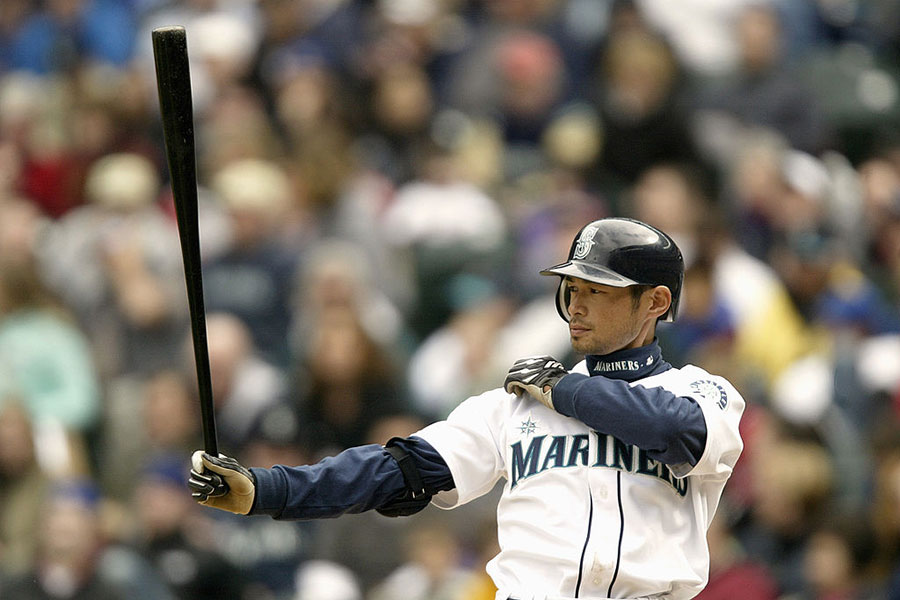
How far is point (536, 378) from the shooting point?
4492mm

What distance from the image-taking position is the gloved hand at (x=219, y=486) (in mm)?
4199

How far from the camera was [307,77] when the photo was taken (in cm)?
1109

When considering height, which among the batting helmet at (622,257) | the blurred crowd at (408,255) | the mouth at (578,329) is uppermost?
the batting helmet at (622,257)

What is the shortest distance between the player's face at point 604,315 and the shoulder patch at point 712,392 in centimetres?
25

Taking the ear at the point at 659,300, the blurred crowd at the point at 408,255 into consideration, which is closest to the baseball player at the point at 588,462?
the ear at the point at 659,300

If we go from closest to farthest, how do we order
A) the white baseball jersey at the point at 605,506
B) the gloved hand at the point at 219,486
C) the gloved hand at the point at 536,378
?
1. the gloved hand at the point at 219,486
2. the white baseball jersey at the point at 605,506
3. the gloved hand at the point at 536,378

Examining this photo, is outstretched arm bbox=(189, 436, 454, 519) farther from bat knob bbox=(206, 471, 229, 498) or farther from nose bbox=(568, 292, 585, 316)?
nose bbox=(568, 292, 585, 316)

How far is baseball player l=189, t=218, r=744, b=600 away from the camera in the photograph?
4.28 meters

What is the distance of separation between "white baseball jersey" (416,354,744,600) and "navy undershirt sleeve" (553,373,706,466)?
5 centimetres

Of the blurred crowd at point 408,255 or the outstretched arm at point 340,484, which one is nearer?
the outstretched arm at point 340,484

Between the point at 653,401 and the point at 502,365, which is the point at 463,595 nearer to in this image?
the point at 502,365

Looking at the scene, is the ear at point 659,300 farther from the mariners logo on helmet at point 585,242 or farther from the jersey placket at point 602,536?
the jersey placket at point 602,536

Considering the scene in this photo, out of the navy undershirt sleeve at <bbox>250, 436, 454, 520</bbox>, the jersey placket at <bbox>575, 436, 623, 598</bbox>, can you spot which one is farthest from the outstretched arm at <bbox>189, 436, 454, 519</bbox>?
the jersey placket at <bbox>575, 436, 623, 598</bbox>

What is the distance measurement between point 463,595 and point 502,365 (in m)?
1.55
